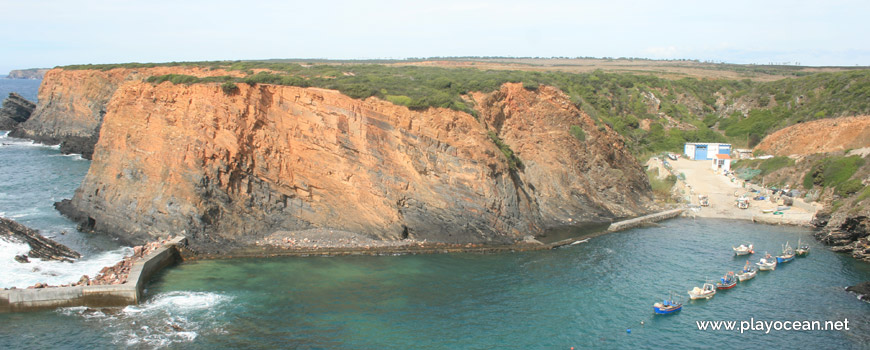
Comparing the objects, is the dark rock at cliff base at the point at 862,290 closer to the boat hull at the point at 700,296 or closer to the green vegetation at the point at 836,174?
the boat hull at the point at 700,296

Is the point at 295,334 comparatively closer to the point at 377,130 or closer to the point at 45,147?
the point at 377,130

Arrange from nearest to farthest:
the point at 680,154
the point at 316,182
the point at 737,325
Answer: the point at 737,325, the point at 316,182, the point at 680,154

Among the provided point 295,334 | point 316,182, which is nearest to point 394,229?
point 316,182

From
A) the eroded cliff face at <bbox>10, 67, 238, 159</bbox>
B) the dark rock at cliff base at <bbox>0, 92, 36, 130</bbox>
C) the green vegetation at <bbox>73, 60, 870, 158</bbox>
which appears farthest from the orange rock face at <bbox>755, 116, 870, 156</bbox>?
the dark rock at cliff base at <bbox>0, 92, 36, 130</bbox>

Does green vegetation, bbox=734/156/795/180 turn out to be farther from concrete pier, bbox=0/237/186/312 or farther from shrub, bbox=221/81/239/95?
concrete pier, bbox=0/237/186/312

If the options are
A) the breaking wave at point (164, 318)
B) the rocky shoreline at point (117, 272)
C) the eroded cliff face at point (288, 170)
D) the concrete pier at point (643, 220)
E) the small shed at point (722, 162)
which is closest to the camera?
the breaking wave at point (164, 318)

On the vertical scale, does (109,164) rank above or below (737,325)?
above

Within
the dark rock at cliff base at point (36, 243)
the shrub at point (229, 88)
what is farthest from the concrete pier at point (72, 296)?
the shrub at point (229, 88)
